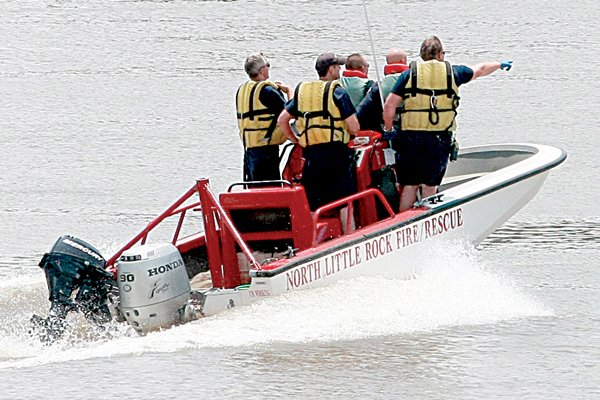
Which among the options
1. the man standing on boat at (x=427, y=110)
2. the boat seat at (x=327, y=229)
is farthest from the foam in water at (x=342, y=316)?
the man standing on boat at (x=427, y=110)

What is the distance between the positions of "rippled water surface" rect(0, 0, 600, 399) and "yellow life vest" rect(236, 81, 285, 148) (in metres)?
1.28

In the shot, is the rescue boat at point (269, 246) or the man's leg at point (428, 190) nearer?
the rescue boat at point (269, 246)

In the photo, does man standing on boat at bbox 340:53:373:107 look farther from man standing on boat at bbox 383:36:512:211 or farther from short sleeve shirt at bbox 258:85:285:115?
short sleeve shirt at bbox 258:85:285:115

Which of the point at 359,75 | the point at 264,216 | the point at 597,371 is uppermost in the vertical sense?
the point at 359,75

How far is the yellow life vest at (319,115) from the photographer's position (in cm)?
784

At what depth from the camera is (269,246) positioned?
789cm

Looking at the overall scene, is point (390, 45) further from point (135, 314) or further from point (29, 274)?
point (135, 314)

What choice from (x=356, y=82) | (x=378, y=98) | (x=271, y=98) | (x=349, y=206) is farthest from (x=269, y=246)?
(x=356, y=82)

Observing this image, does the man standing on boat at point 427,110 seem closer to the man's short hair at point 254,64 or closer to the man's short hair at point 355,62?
the man's short hair at point 355,62

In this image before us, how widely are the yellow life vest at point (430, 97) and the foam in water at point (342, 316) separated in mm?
796

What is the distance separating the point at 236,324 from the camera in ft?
23.9

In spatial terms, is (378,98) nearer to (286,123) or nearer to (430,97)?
(430,97)

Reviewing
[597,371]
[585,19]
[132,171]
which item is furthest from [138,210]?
[585,19]

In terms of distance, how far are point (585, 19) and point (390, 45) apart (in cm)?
436
